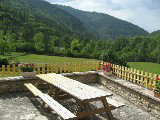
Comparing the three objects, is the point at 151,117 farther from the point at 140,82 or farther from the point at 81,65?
the point at 81,65

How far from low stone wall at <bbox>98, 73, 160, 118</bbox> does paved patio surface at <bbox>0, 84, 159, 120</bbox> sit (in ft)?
0.66

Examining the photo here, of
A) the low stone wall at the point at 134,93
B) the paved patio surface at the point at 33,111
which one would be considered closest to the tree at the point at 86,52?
the low stone wall at the point at 134,93

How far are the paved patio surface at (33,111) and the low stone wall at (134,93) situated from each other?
0.20 meters

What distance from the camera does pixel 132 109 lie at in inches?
335

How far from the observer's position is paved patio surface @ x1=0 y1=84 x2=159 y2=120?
7.49 meters

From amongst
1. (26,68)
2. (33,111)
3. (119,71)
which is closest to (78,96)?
(33,111)

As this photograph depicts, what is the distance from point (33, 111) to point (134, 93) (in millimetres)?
3977

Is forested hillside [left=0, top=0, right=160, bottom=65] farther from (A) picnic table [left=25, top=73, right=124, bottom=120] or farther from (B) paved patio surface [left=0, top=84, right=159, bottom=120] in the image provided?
(A) picnic table [left=25, top=73, right=124, bottom=120]

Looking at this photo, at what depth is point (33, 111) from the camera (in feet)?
26.2

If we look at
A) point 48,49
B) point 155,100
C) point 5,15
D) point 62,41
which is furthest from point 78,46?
point 155,100

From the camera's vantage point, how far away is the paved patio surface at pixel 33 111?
24.6 ft

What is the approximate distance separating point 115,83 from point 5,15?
324 feet

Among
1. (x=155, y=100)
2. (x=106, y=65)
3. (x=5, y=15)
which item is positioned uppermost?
(x=5, y=15)

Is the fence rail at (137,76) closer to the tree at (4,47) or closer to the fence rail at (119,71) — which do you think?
the fence rail at (119,71)
